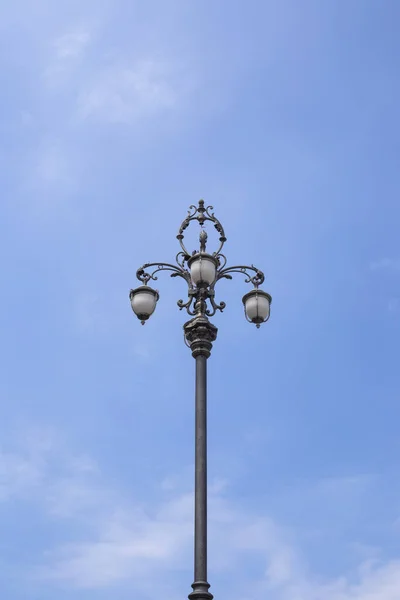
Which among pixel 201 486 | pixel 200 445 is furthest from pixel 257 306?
pixel 201 486

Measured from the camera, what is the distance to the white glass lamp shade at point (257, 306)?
55.2 feet

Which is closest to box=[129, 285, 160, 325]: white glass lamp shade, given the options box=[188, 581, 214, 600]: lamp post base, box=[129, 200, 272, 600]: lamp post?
box=[129, 200, 272, 600]: lamp post

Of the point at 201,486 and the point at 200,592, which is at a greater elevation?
the point at 201,486

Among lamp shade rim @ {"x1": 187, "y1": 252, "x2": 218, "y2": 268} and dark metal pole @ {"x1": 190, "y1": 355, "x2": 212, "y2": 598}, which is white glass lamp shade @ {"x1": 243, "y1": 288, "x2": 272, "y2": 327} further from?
dark metal pole @ {"x1": 190, "y1": 355, "x2": 212, "y2": 598}

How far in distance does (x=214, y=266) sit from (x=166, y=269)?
115 centimetres

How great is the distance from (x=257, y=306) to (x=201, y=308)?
3.97 feet

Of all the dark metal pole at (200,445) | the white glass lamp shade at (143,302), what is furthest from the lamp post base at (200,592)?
the white glass lamp shade at (143,302)

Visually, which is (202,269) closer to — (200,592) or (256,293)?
(256,293)

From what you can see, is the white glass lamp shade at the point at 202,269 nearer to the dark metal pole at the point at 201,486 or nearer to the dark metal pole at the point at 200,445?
the dark metal pole at the point at 200,445

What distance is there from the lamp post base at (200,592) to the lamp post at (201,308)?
2 centimetres

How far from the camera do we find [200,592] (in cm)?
1355

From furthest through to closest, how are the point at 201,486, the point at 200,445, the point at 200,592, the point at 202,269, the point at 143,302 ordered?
the point at 143,302
the point at 202,269
the point at 200,445
the point at 201,486
the point at 200,592

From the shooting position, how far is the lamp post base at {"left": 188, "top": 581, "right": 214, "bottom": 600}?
13.5 m

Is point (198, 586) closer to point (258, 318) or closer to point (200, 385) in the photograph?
point (200, 385)
